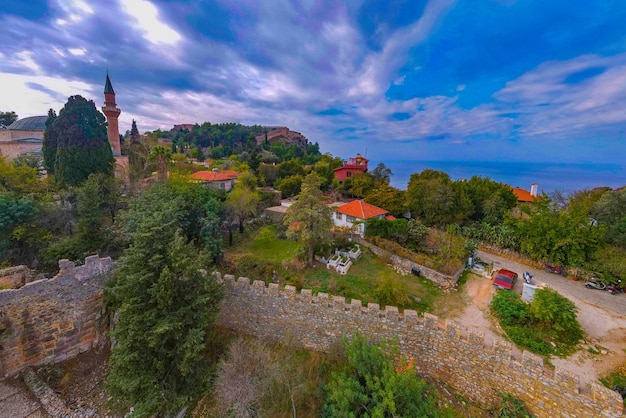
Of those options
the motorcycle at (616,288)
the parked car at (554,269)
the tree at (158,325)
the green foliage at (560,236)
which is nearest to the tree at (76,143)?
the tree at (158,325)

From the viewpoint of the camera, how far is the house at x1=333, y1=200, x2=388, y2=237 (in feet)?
63.9

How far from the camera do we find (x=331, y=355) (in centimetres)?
863

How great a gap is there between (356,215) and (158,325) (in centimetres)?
1564

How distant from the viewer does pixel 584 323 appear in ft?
35.0

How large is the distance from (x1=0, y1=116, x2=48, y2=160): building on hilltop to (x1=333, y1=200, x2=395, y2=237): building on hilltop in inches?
1339

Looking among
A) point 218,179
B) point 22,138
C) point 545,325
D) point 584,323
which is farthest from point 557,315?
point 22,138

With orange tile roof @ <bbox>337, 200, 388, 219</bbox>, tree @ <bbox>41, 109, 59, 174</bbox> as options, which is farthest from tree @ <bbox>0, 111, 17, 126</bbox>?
orange tile roof @ <bbox>337, 200, 388, 219</bbox>

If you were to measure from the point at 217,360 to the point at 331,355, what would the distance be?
154 inches

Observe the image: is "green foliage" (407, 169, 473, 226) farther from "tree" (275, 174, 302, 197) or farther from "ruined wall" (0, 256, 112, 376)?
"ruined wall" (0, 256, 112, 376)

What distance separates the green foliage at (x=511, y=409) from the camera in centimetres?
680

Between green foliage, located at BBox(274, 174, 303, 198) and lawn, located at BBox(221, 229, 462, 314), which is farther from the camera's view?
green foliage, located at BBox(274, 174, 303, 198)

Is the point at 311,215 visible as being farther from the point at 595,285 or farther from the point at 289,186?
the point at 595,285

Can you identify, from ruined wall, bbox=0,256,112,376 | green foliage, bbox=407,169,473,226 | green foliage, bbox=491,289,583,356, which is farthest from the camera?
green foliage, bbox=407,169,473,226

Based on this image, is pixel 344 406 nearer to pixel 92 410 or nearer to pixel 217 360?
pixel 217 360
